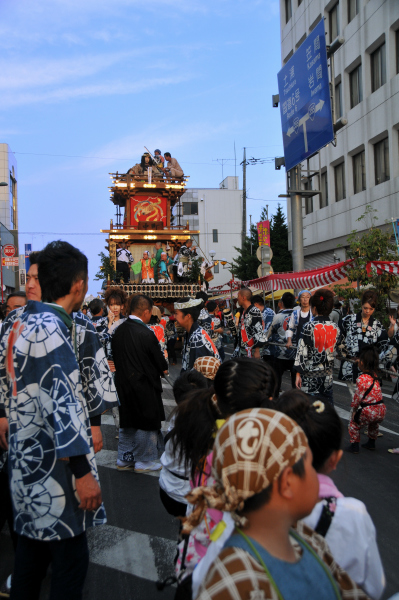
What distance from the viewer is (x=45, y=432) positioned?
2.34 m

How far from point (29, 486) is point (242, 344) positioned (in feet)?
22.4

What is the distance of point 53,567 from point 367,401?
4500mm

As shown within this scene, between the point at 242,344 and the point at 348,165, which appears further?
the point at 348,165

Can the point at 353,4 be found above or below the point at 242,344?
above

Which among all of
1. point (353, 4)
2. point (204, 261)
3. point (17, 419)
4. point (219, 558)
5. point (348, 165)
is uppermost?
point (353, 4)

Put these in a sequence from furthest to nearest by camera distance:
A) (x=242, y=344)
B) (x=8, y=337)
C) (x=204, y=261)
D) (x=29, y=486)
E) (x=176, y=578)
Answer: (x=204, y=261) < (x=242, y=344) < (x=8, y=337) < (x=29, y=486) < (x=176, y=578)

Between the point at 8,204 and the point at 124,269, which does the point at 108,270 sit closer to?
the point at 124,269

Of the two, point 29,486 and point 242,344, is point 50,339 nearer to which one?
point 29,486

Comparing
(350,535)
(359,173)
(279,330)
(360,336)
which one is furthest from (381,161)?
(350,535)

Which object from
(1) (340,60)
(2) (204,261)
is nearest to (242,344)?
(2) (204,261)

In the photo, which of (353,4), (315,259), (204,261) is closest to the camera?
(353,4)

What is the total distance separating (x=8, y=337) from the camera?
283cm

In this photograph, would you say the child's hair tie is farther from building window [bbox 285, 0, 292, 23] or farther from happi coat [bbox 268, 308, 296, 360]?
building window [bbox 285, 0, 292, 23]

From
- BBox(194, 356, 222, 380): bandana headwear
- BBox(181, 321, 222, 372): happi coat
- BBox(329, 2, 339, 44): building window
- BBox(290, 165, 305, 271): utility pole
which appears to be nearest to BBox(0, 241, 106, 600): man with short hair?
BBox(194, 356, 222, 380): bandana headwear
